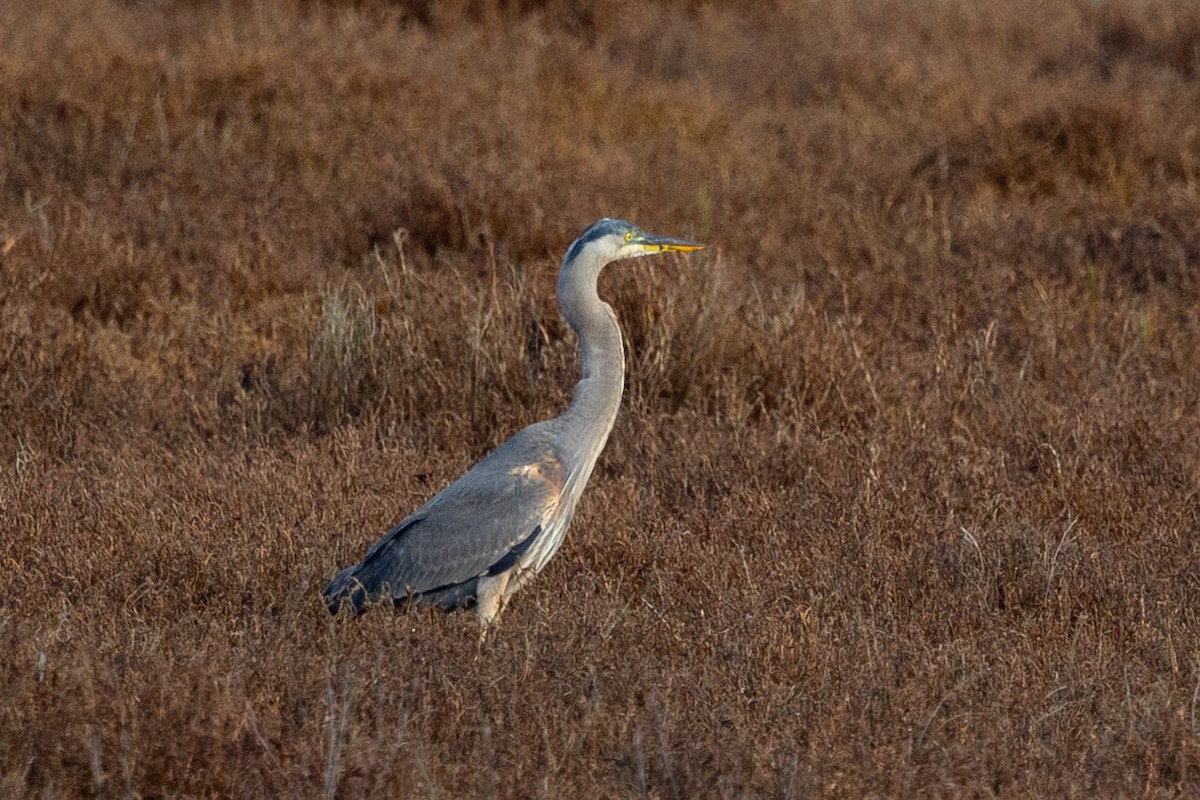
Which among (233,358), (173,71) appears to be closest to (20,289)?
(233,358)

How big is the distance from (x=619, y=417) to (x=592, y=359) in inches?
70.5

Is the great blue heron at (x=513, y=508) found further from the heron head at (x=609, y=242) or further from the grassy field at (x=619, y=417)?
the grassy field at (x=619, y=417)

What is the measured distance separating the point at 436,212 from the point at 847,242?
7.66ft

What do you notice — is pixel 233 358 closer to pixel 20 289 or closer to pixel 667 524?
pixel 20 289

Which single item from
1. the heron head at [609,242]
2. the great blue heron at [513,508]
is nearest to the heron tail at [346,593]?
the great blue heron at [513,508]

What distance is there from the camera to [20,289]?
297 inches

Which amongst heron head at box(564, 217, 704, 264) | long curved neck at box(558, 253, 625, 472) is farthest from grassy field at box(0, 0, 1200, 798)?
heron head at box(564, 217, 704, 264)

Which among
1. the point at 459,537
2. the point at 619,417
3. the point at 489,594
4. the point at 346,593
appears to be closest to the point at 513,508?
the point at 459,537

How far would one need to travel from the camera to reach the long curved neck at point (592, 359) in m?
4.86

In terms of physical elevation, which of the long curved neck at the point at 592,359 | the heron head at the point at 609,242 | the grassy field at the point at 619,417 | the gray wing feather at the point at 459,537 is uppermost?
the heron head at the point at 609,242

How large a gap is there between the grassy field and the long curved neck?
49 cm

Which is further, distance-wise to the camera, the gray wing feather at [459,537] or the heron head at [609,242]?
the heron head at [609,242]

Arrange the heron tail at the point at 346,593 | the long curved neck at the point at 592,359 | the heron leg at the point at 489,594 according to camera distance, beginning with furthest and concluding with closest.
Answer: the long curved neck at the point at 592,359
the heron leg at the point at 489,594
the heron tail at the point at 346,593

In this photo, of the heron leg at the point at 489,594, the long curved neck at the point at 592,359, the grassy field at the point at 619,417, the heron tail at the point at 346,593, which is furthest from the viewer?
the long curved neck at the point at 592,359
